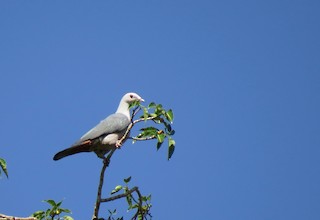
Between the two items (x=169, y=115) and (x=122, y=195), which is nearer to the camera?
(x=122, y=195)

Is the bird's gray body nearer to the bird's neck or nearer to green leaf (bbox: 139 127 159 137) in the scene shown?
the bird's neck

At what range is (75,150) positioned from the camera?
324 inches

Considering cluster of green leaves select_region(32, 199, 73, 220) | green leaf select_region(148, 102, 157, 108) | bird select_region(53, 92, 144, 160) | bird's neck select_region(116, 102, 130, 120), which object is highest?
bird's neck select_region(116, 102, 130, 120)

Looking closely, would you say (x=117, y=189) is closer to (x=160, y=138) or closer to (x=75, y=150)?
(x=160, y=138)

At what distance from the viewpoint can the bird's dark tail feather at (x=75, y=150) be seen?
8.05m

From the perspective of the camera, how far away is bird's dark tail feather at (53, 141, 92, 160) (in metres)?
8.05

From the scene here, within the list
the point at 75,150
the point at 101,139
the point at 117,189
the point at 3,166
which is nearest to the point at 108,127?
the point at 101,139

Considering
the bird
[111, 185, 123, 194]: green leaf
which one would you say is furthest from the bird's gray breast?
[111, 185, 123, 194]: green leaf

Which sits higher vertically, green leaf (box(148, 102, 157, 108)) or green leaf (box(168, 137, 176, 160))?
green leaf (box(148, 102, 157, 108))

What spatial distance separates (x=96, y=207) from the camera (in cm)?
651

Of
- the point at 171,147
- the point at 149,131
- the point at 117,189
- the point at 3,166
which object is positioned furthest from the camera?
the point at 117,189

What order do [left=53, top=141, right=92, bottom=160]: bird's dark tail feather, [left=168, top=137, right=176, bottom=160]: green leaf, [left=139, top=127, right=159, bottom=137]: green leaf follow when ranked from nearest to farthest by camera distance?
[left=168, top=137, right=176, bottom=160]: green leaf
[left=139, top=127, right=159, bottom=137]: green leaf
[left=53, top=141, right=92, bottom=160]: bird's dark tail feather

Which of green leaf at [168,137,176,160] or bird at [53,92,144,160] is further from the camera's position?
bird at [53,92,144,160]

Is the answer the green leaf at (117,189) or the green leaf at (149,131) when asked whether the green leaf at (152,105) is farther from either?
the green leaf at (117,189)
